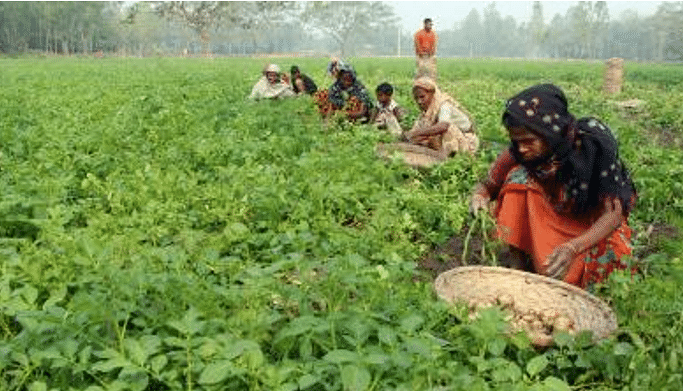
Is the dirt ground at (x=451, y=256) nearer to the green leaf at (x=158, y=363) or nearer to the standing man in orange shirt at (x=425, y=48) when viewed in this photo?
the green leaf at (x=158, y=363)

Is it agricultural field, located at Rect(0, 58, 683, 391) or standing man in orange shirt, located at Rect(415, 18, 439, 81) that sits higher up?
standing man in orange shirt, located at Rect(415, 18, 439, 81)

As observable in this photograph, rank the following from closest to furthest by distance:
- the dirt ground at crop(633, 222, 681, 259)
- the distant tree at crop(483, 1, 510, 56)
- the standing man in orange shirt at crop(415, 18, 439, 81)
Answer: the dirt ground at crop(633, 222, 681, 259)
the standing man in orange shirt at crop(415, 18, 439, 81)
the distant tree at crop(483, 1, 510, 56)

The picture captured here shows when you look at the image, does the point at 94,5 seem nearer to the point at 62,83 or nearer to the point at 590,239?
the point at 62,83

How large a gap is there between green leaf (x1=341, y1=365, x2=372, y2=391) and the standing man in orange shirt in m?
12.8

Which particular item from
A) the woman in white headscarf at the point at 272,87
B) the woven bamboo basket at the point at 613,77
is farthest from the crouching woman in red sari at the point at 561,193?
the woven bamboo basket at the point at 613,77

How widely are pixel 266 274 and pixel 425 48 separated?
12263mm

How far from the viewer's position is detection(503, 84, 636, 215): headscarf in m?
3.55

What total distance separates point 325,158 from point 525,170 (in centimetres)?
205

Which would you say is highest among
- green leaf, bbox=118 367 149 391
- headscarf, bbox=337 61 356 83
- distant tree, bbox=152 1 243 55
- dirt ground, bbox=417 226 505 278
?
distant tree, bbox=152 1 243 55

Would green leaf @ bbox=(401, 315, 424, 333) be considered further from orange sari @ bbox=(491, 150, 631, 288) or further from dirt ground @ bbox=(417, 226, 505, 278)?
dirt ground @ bbox=(417, 226, 505, 278)

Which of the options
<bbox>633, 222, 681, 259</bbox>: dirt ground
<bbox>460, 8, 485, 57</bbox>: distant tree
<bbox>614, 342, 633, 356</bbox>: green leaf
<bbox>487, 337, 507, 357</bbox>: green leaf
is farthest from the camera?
<bbox>460, 8, 485, 57</bbox>: distant tree

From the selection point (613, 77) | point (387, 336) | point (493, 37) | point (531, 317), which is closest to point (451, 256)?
point (531, 317)

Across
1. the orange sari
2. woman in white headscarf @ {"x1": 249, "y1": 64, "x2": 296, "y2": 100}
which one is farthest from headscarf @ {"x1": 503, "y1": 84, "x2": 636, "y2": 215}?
woman in white headscarf @ {"x1": 249, "y1": 64, "x2": 296, "y2": 100}

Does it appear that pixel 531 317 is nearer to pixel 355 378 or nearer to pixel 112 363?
pixel 355 378
